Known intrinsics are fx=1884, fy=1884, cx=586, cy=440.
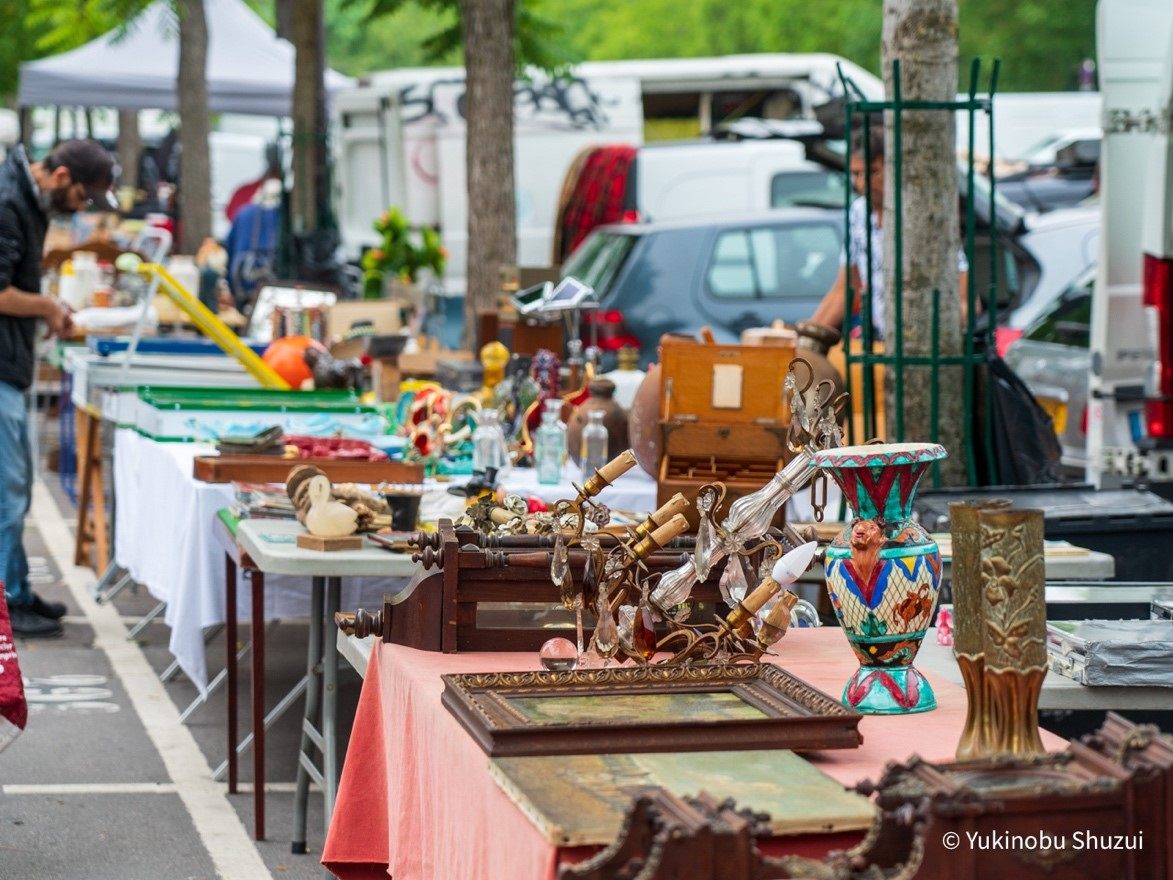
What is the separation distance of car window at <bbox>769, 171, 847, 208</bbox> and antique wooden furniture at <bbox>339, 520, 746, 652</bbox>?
39.4 ft

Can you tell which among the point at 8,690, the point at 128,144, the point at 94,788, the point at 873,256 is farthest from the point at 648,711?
the point at 128,144

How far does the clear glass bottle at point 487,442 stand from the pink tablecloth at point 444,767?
239cm

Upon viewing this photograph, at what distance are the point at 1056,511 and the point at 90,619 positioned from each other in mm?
4608

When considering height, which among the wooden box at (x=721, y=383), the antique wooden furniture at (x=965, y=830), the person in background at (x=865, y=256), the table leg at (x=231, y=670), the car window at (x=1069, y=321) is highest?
the person in background at (x=865, y=256)

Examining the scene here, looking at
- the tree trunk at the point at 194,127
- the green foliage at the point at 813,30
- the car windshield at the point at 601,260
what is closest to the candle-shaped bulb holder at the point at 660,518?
the car windshield at the point at 601,260

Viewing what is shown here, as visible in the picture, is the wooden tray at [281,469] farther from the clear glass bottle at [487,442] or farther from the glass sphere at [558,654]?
the glass sphere at [558,654]

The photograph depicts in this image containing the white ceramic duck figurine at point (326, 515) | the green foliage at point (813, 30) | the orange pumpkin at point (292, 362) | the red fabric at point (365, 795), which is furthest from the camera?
the green foliage at point (813, 30)

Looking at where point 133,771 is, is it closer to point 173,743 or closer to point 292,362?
point 173,743

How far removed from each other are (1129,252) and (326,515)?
4.19 m

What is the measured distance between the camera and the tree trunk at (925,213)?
6.22 m

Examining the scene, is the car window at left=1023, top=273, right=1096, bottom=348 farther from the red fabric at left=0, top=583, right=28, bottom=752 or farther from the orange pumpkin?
the red fabric at left=0, top=583, right=28, bottom=752

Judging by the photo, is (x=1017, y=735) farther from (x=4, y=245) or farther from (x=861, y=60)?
(x=861, y=60)

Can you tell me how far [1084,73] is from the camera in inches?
850

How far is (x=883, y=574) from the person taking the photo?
2990mm
